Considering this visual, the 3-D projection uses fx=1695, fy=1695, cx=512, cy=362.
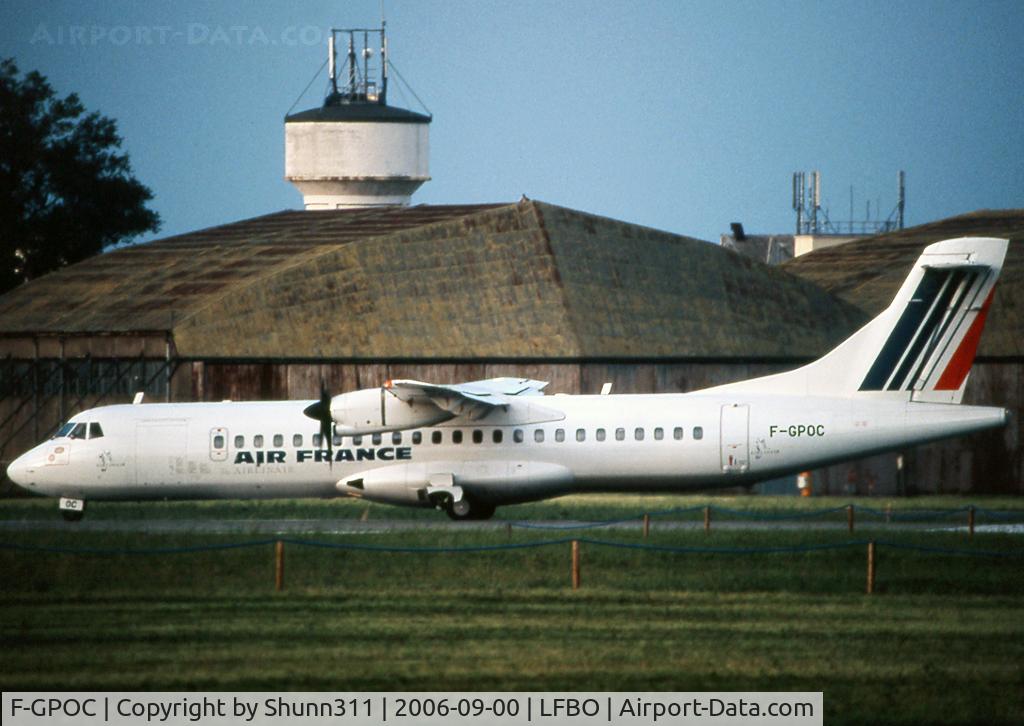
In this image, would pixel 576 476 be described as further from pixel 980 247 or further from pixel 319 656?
pixel 319 656

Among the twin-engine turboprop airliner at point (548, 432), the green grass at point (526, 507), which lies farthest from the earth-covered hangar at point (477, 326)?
the twin-engine turboprop airliner at point (548, 432)

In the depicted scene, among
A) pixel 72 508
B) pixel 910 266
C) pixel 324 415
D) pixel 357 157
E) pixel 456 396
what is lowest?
pixel 72 508

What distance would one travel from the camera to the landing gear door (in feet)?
115

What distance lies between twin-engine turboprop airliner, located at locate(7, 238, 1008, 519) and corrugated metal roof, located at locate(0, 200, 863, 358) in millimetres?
10048

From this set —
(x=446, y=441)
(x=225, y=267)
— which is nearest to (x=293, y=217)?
(x=225, y=267)

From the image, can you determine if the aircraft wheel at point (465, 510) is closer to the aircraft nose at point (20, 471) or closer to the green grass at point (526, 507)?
the green grass at point (526, 507)

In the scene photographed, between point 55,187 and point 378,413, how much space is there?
59834mm

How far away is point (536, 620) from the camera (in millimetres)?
23969

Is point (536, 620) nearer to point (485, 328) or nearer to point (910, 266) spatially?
point (485, 328)

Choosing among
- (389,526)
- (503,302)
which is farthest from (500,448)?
(503,302)

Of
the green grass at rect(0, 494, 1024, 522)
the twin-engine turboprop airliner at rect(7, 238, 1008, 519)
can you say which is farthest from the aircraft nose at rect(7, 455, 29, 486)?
the green grass at rect(0, 494, 1024, 522)

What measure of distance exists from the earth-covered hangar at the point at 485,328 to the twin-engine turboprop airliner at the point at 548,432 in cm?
972

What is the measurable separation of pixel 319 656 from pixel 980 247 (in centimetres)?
1933

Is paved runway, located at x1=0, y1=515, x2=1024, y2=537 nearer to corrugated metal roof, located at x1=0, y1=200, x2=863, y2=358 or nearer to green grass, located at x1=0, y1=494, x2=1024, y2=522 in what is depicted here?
green grass, located at x1=0, y1=494, x2=1024, y2=522
